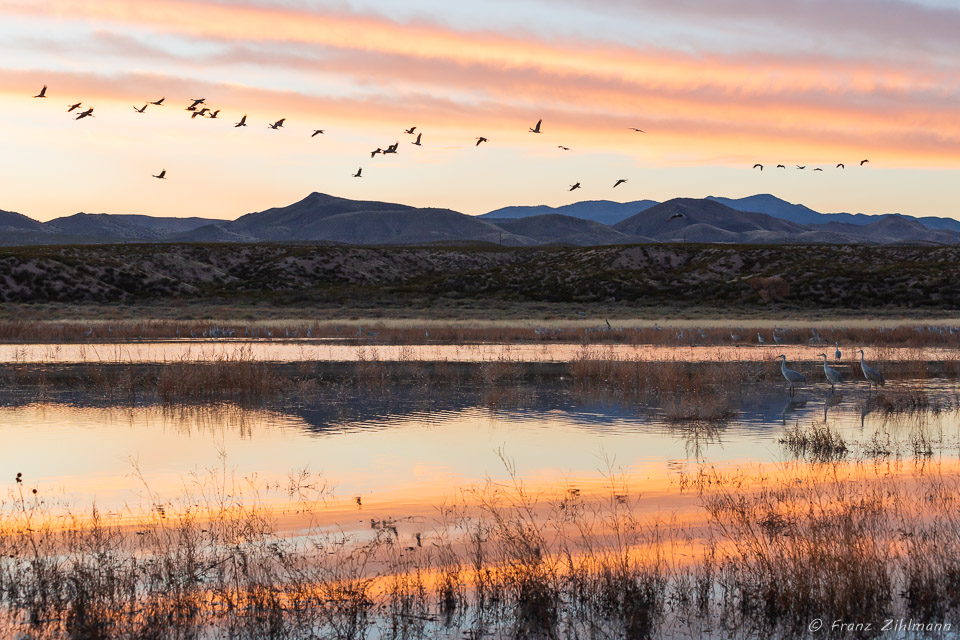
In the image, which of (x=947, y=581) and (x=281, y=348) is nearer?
(x=947, y=581)

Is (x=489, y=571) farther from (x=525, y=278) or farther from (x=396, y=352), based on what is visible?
(x=525, y=278)

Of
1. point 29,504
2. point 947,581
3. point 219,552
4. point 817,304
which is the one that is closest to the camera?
point 947,581

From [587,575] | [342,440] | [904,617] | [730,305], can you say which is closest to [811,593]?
[904,617]

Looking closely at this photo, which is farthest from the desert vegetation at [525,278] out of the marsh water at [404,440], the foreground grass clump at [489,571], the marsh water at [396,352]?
the foreground grass clump at [489,571]

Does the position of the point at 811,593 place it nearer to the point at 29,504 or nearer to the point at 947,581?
the point at 947,581

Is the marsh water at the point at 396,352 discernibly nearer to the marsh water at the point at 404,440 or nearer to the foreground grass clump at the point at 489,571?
the marsh water at the point at 404,440

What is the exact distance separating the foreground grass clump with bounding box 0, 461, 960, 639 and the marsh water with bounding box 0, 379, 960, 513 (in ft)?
5.79

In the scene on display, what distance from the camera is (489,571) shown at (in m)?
9.52

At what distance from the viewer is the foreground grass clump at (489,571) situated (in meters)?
8.52

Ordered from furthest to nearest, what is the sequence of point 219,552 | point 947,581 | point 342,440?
1. point 342,440
2. point 219,552
3. point 947,581

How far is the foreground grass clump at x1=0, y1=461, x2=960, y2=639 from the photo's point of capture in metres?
8.52

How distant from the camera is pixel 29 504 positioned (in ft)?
43.3

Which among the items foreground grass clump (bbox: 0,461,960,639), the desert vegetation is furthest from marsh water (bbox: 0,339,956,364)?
the desert vegetation

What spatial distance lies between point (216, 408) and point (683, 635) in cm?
1703
